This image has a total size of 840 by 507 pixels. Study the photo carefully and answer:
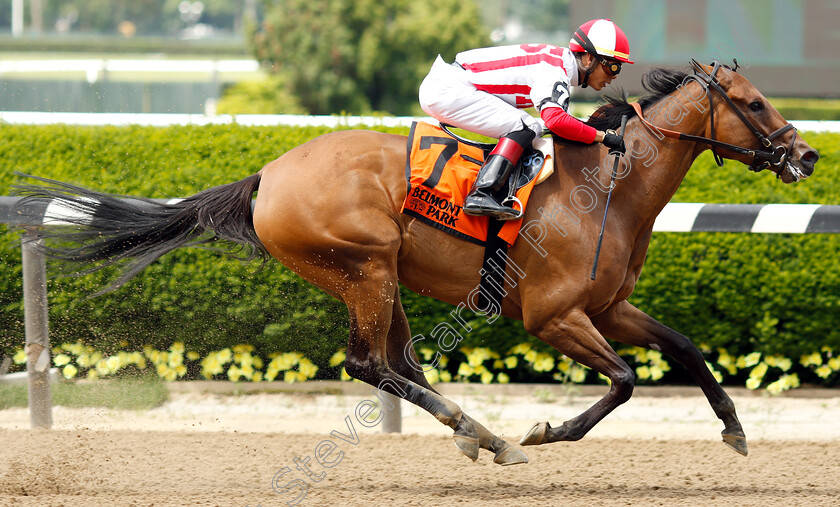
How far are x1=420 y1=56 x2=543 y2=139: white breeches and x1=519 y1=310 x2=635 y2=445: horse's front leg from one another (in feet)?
2.64

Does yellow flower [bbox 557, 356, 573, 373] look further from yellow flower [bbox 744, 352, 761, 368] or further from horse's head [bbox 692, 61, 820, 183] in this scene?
horse's head [bbox 692, 61, 820, 183]

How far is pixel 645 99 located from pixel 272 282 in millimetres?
2196

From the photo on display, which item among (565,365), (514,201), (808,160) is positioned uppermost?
(808,160)

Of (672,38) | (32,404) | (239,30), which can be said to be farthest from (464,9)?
(239,30)

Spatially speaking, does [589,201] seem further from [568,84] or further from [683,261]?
[683,261]

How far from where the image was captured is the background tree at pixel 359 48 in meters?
16.8

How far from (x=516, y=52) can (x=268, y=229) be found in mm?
1266

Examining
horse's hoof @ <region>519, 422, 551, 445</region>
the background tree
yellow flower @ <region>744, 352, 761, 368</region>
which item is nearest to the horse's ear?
horse's hoof @ <region>519, 422, 551, 445</region>

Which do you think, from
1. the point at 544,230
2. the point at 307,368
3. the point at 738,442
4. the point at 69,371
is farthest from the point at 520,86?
the point at 69,371

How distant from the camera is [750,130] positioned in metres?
3.87

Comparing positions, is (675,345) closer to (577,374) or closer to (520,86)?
(520,86)

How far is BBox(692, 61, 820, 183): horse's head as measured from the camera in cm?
382

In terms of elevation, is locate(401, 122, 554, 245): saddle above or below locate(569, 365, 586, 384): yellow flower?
above

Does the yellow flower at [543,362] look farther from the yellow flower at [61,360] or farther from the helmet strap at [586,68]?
the yellow flower at [61,360]
